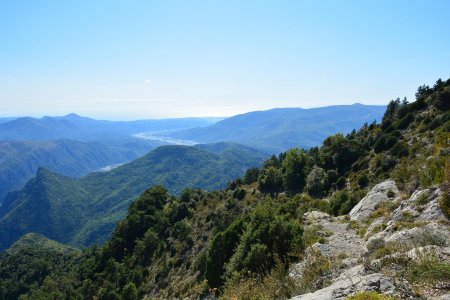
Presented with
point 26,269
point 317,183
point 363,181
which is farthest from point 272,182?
point 26,269

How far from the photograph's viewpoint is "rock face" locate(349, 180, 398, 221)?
18.1 metres

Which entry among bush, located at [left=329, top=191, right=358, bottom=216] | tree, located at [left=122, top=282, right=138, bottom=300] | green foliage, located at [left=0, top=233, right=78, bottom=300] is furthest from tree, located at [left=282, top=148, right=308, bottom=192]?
green foliage, located at [left=0, top=233, right=78, bottom=300]

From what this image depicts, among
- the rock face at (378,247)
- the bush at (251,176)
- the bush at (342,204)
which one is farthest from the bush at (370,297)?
the bush at (251,176)

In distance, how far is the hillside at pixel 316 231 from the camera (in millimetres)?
8070

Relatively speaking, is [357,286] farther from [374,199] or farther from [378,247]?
[374,199]

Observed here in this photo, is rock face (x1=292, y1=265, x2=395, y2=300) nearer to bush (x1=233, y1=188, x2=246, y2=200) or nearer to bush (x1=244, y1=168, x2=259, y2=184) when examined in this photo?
bush (x1=233, y1=188, x2=246, y2=200)

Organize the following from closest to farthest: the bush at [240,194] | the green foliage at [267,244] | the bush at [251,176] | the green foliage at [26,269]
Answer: the green foliage at [267,244]
the bush at [240,194]
the bush at [251,176]
the green foliage at [26,269]

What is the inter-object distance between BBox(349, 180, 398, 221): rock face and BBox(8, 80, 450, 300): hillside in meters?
0.08

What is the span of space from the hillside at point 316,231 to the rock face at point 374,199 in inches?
3.0

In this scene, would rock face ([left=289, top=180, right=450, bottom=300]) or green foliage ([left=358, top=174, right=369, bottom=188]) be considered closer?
rock face ([left=289, top=180, right=450, bottom=300])

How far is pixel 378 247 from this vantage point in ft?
31.3

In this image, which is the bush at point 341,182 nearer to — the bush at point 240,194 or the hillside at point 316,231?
the hillside at point 316,231

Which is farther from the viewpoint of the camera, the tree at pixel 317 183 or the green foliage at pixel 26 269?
the green foliage at pixel 26 269

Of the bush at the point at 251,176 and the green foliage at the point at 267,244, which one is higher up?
the green foliage at the point at 267,244
